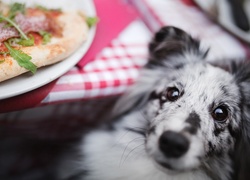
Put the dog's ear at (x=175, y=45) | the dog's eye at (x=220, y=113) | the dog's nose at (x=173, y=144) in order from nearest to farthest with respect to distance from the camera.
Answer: the dog's nose at (x=173, y=144) → the dog's eye at (x=220, y=113) → the dog's ear at (x=175, y=45)

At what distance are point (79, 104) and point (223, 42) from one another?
1.88 ft

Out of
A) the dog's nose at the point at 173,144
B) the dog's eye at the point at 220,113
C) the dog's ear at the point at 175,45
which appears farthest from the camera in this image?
the dog's ear at the point at 175,45

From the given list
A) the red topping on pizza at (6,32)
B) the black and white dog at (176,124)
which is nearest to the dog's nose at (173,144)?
the black and white dog at (176,124)

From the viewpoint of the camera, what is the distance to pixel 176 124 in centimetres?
84

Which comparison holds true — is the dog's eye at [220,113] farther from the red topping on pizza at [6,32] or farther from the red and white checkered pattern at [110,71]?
the red topping on pizza at [6,32]

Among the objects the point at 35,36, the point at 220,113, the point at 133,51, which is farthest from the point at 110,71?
the point at 220,113

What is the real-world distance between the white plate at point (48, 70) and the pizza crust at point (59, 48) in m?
0.02

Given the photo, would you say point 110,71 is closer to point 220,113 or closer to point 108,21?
point 108,21

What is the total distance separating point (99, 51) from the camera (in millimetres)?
1129

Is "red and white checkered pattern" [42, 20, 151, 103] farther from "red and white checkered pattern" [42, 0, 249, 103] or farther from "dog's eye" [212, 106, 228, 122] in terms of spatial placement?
"dog's eye" [212, 106, 228, 122]

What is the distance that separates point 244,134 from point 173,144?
10.6 inches

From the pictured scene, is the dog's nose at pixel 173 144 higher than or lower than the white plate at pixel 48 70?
lower

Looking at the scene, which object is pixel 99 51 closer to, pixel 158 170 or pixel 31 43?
pixel 31 43

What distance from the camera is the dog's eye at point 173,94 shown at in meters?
0.98
